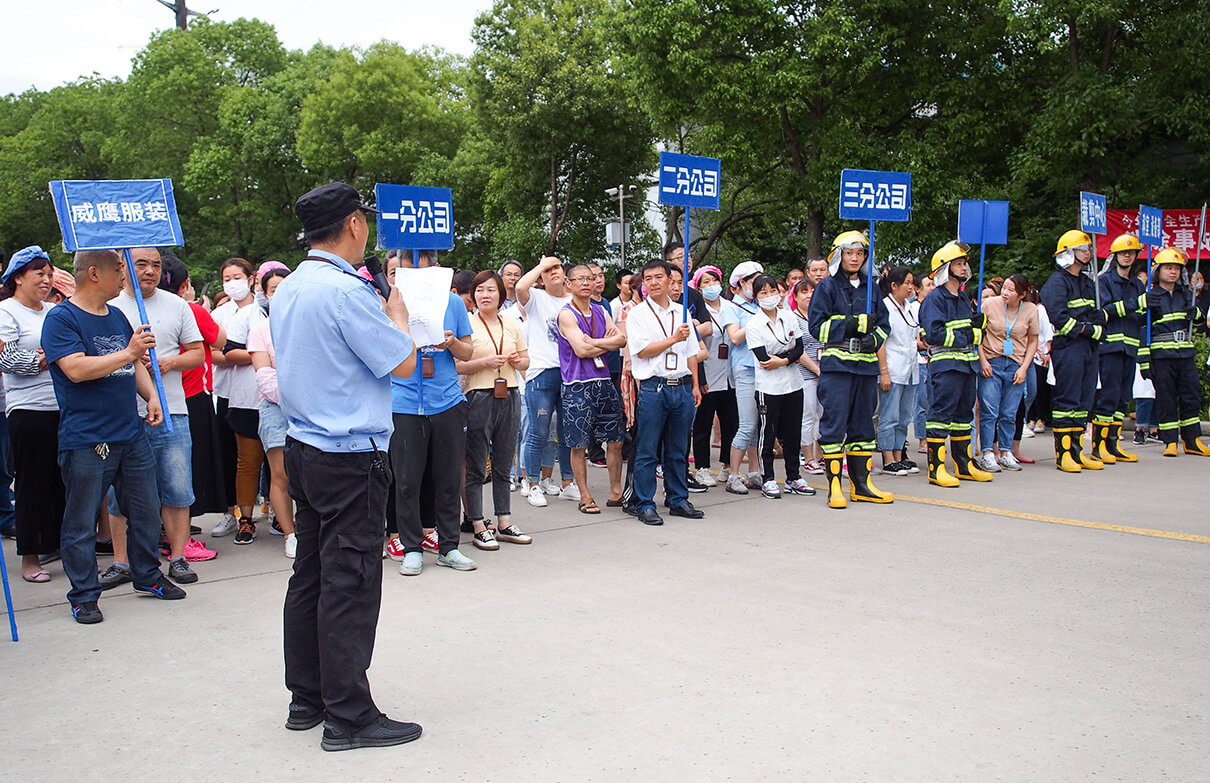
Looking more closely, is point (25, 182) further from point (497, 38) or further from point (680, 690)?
point (680, 690)

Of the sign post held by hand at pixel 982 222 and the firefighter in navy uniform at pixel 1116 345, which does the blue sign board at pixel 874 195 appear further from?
the firefighter in navy uniform at pixel 1116 345

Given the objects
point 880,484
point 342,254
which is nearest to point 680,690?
point 342,254

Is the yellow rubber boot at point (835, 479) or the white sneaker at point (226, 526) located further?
the yellow rubber boot at point (835, 479)

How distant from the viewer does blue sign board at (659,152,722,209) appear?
28.4 feet

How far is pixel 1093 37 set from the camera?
1867cm

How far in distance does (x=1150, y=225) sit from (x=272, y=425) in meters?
11.0

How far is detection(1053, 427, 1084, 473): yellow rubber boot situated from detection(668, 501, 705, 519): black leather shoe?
176 inches

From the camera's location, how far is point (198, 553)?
686 centimetres

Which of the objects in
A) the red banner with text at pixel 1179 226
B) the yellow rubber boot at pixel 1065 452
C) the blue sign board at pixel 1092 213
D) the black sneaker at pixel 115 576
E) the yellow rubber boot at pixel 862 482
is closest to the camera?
the black sneaker at pixel 115 576

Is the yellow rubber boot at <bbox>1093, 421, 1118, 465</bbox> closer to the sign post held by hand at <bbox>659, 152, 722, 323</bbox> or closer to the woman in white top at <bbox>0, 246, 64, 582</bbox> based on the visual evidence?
the sign post held by hand at <bbox>659, 152, 722, 323</bbox>

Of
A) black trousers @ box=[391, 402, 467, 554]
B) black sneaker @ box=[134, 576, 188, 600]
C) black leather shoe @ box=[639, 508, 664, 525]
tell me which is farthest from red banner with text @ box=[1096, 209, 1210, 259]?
black sneaker @ box=[134, 576, 188, 600]

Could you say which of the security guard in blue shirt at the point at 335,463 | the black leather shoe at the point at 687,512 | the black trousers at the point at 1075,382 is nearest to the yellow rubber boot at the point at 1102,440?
the black trousers at the point at 1075,382

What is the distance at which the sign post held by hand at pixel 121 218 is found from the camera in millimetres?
5512

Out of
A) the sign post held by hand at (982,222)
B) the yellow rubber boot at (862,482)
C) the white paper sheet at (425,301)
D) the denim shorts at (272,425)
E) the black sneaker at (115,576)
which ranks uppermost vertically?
the sign post held by hand at (982,222)
